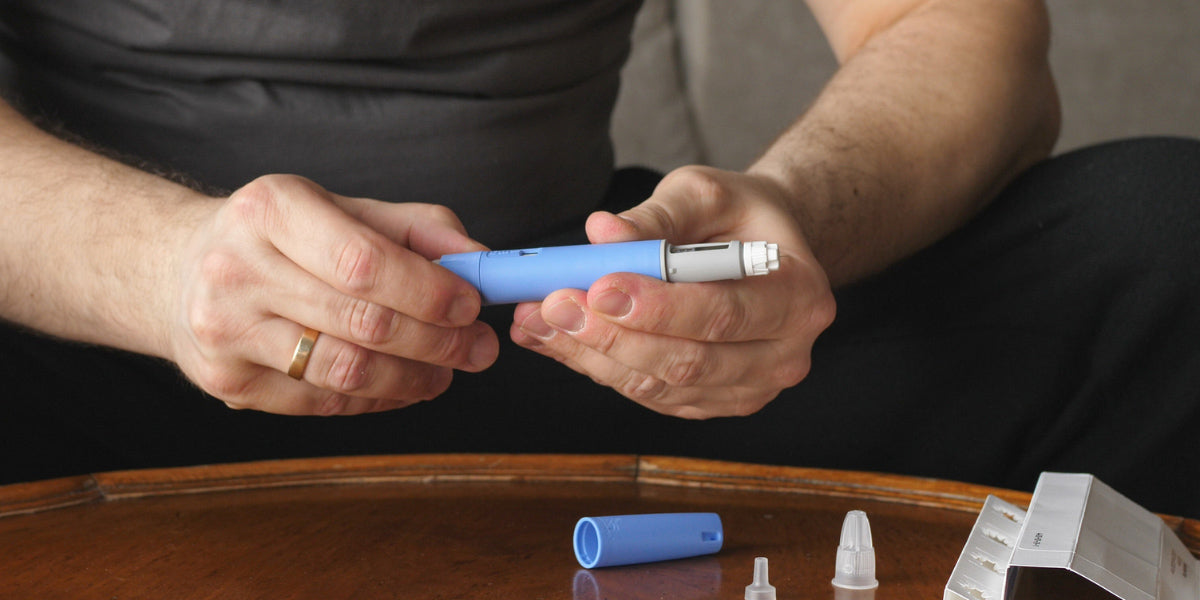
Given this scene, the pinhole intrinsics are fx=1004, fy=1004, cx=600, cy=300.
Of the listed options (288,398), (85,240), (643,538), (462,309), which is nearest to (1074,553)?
(643,538)

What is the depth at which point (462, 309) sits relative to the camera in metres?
0.53

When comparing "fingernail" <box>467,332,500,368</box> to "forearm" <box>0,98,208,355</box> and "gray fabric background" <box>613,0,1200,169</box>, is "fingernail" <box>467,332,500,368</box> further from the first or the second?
"gray fabric background" <box>613,0,1200,169</box>

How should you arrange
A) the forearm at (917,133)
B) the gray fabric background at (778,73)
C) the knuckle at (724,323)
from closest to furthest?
the knuckle at (724,323), the forearm at (917,133), the gray fabric background at (778,73)

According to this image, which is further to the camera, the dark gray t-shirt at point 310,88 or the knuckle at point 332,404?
the dark gray t-shirt at point 310,88

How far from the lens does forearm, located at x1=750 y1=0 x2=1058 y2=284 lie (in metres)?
0.75

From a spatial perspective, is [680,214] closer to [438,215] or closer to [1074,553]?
[438,215]

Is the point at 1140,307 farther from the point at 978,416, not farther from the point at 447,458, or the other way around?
the point at 447,458

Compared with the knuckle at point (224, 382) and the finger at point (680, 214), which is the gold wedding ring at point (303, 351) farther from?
the finger at point (680, 214)

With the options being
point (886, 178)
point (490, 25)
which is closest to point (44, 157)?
point (490, 25)

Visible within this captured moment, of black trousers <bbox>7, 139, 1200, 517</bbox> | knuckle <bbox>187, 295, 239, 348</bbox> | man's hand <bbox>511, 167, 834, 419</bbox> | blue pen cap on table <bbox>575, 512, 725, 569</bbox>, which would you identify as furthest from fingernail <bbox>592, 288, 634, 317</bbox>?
black trousers <bbox>7, 139, 1200, 517</bbox>

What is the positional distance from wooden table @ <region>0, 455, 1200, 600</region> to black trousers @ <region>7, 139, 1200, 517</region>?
17 cm

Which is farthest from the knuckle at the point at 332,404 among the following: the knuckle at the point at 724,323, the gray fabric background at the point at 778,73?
the gray fabric background at the point at 778,73

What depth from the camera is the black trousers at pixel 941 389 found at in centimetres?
77

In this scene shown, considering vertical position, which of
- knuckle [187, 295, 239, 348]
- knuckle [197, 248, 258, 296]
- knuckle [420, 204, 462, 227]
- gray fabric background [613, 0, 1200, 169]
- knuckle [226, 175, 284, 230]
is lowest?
knuckle [187, 295, 239, 348]
